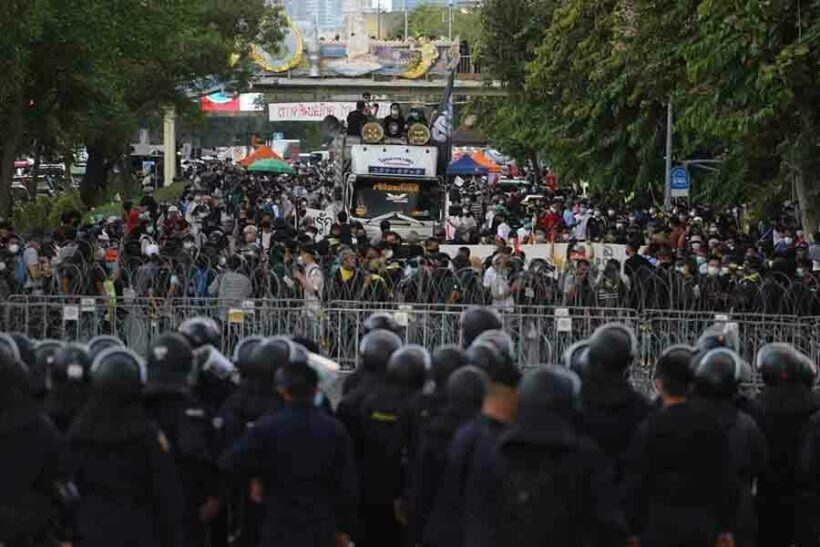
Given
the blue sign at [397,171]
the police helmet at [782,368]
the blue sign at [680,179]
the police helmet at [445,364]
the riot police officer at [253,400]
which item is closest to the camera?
the riot police officer at [253,400]

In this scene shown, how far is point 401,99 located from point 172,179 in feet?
34.1

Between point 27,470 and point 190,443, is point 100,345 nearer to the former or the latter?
point 190,443

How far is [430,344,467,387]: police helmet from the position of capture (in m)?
10.6

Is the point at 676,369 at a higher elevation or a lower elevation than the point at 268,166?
lower

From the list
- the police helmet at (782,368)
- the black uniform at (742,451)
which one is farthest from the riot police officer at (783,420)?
the black uniform at (742,451)

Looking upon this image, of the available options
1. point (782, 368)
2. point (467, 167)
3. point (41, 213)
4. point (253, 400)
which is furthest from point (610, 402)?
point (467, 167)

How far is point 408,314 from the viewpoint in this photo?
19688 mm

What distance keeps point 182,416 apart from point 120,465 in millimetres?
1139

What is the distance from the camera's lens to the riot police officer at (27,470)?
902 centimetres

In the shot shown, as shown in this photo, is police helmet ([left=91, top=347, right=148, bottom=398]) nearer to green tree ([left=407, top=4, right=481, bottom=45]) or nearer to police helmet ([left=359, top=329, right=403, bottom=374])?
police helmet ([left=359, top=329, right=403, bottom=374])

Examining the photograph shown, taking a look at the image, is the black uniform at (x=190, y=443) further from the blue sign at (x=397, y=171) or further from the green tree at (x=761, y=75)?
the blue sign at (x=397, y=171)

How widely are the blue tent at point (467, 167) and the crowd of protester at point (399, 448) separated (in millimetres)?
54285

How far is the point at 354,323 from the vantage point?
67.4ft

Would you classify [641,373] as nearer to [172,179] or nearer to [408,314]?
[408,314]
